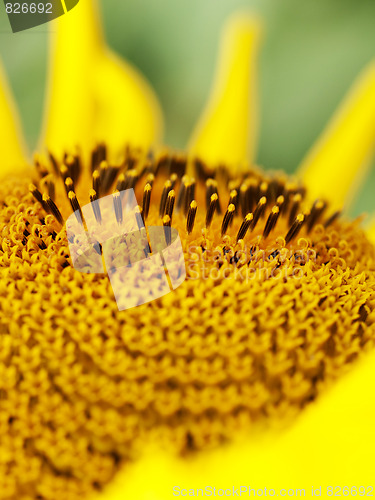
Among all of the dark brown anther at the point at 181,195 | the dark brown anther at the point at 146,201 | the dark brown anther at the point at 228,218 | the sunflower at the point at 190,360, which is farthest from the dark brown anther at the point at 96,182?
the dark brown anther at the point at 228,218

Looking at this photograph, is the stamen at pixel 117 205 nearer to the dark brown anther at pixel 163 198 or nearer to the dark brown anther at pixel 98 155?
the dark brown anther at pixel 163 198

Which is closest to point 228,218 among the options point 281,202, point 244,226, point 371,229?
point 244,226

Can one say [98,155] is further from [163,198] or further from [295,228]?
[295,228]

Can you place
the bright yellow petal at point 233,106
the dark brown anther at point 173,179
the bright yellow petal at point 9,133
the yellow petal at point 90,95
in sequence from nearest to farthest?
the dark brown anther at point 173,179, the bright yellow petal at point 9,133, the yellow petal at point 90,95, the bright yellow petal at point 233,106

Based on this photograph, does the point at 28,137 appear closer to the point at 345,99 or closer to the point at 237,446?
the point at 345,99

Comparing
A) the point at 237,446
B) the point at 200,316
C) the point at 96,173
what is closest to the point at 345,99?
the point at 96,173

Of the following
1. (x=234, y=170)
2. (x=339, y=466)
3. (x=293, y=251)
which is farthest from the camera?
(x=234, y=170)
